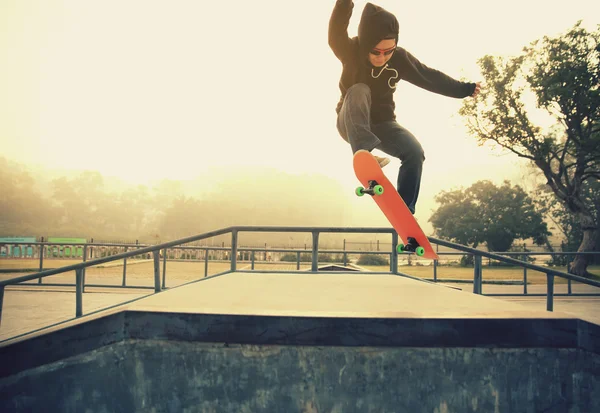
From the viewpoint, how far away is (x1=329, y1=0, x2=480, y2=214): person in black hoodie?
3311 mm

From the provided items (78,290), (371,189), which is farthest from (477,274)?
(78,290)

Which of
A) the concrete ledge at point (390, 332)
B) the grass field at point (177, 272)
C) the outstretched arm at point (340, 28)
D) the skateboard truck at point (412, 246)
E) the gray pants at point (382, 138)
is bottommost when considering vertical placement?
the grass field at point (177, 272)

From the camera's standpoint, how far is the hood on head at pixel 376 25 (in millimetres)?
3273

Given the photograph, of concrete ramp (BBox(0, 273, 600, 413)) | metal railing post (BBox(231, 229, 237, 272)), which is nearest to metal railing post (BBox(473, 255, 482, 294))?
concrete ramp (BBox(0, 273, 600, 413))

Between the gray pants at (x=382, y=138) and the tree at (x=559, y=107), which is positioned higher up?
the tree at (x=559, y=107)

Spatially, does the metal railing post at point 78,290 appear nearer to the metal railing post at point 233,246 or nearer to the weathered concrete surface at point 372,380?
the metal railing post at point 233,246

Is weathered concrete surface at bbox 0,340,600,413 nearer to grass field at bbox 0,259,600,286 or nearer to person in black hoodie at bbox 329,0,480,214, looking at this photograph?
person in black hoodie at bbox 329,0,480,214

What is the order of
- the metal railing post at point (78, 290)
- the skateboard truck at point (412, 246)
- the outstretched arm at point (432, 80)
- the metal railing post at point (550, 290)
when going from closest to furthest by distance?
1. the outstretched arm at point (432, 80)
2. the skateboard truck at point (412, 246)
3. the metal railing post at point (78, 290)
4. the metal railing post at point (550, 290)

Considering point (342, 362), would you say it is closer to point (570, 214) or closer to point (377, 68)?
point (377, 68)

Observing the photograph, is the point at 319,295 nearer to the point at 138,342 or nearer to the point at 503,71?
the point at 138,342

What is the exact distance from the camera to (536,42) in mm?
21812

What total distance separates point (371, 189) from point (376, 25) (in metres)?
1.33

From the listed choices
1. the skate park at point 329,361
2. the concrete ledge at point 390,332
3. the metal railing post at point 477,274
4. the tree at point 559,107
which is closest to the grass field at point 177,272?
the tree at point 559,107

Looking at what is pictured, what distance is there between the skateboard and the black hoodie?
48cm
